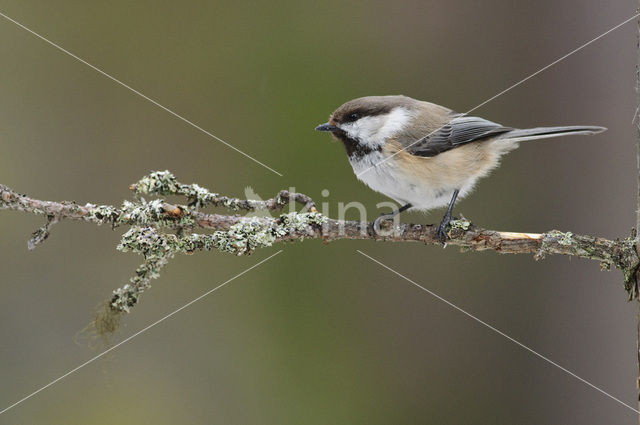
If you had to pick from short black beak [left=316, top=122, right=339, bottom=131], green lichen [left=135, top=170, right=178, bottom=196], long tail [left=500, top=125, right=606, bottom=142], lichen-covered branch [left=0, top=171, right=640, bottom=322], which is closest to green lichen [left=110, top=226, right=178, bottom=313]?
lichen-covered branch [left=0, top=171, right=640, bottom=322]

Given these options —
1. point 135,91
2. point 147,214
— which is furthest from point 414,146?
point 135,91

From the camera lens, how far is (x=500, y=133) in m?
2.44

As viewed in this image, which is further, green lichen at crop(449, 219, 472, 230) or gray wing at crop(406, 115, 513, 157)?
gray wing at crop(406, 115, 513, 157)

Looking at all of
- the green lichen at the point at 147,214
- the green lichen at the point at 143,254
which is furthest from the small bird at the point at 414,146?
the green lichen at the point at 143,254

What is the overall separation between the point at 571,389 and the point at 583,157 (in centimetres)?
116

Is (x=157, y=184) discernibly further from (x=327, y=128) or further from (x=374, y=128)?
(x=374, y=128)

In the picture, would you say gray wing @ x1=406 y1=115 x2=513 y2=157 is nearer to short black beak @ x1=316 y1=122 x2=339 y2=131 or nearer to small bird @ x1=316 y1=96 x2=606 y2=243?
small bird @ x1=316 y1=96 x2=606 y2=243

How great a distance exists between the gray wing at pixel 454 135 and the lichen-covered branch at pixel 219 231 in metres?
0.42

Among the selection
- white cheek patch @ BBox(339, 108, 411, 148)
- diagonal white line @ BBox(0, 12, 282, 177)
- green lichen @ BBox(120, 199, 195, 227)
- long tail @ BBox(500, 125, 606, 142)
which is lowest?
green lichen @ BBox(120, 199, 195, 227)

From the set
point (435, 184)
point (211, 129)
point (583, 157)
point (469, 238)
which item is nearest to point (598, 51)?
point (583, 157)

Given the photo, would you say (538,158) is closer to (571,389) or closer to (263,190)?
(571,389)

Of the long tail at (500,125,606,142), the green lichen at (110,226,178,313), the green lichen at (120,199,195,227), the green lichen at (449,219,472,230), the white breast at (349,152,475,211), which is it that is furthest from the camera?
the white breast at (349,152,475,211)

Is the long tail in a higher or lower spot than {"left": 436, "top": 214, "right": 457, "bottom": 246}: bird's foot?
higher

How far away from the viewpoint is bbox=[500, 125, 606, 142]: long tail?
1.92 meters
